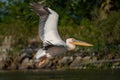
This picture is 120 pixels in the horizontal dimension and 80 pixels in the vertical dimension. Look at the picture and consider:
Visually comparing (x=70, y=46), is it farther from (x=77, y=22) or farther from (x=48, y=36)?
(x=77, y=22)

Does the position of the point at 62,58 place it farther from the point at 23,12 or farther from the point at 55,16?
the point at 55,16

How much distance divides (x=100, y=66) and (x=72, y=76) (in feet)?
15.9

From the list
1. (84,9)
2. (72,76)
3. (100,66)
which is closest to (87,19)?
(84,9)

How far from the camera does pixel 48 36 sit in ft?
60.8

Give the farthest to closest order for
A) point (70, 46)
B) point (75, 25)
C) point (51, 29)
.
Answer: point (75, 25) → point (70, 46) → point (51, 29)

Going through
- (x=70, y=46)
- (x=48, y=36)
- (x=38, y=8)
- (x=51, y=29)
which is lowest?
(x=70, y=46)

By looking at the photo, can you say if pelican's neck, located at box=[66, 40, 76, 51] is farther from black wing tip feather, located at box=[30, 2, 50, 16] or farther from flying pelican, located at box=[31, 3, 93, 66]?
black wing tip feather, located at box=[30, 2, 50, 16]

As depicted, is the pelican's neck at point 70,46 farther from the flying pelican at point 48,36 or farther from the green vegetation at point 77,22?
the green vegetation at point 77,22

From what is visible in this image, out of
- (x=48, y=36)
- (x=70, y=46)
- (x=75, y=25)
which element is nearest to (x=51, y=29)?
(x=48, y=36)

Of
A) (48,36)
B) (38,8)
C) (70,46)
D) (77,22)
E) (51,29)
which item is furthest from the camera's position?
(77,22)

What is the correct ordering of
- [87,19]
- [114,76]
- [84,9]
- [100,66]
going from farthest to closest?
[84,9] → [87,19] → [100,66] → [114,76]

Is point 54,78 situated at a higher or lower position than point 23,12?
lower

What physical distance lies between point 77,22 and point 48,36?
733 inches

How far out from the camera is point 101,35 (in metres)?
32.5
